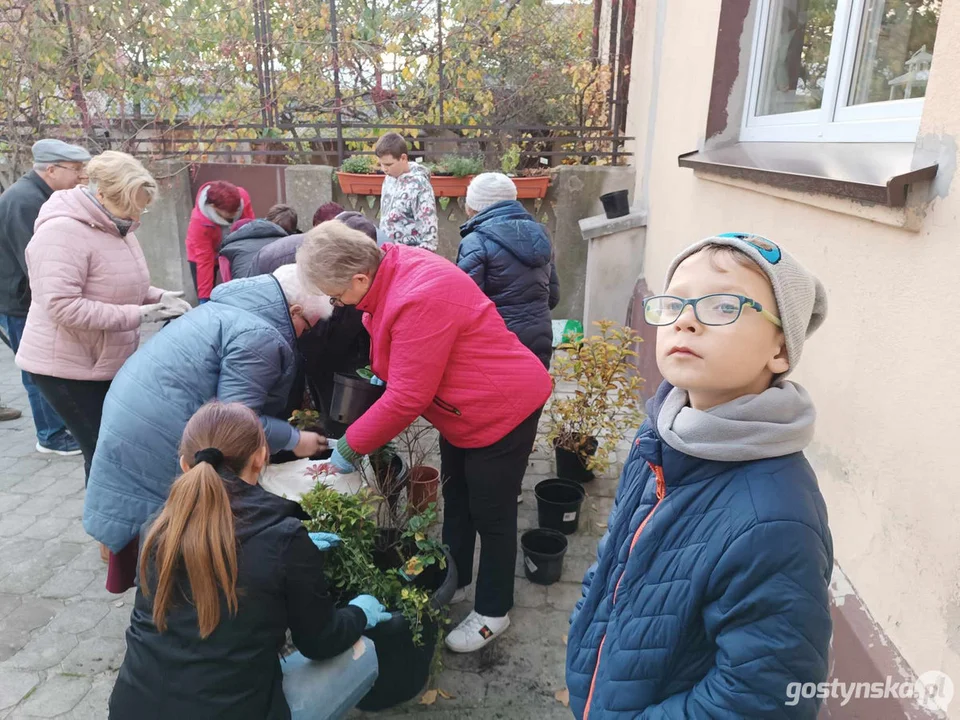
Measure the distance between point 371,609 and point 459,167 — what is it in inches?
211

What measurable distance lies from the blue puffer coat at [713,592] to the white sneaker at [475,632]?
1.40m

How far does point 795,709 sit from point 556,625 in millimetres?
1946

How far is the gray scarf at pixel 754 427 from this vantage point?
1.08m

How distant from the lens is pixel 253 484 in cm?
174

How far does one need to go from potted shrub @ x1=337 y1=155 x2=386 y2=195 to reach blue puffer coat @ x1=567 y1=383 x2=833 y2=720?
5907 millimetres

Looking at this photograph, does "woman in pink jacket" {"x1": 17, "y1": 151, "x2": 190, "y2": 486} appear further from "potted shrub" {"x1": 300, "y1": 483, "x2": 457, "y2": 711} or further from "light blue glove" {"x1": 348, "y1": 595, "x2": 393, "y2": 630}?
"light blue glove" {"x1": 348, "y1": 595, "x2": 393, "y2": 630}

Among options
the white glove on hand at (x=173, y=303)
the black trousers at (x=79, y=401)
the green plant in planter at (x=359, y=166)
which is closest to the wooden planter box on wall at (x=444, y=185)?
the green plant in planter at (x=359, y=166)

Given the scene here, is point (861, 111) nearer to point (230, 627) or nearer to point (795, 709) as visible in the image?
point (795, 709)

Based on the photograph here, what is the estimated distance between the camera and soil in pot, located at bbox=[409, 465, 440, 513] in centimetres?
298

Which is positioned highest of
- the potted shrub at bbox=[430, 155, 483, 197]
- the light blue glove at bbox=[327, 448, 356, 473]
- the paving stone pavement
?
the potted shrub at bbox=[430, 155, 483, 197]

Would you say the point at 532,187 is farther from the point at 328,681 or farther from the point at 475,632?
the point at 328,681

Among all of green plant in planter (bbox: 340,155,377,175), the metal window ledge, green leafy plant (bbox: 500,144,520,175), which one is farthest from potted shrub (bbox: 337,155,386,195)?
the metal window ledge

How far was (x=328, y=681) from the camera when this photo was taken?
6.49 ft

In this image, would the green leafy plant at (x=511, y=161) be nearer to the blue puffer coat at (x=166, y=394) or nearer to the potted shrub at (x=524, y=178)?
the potted shrub at (x=524, y=178)
